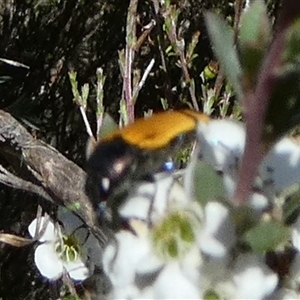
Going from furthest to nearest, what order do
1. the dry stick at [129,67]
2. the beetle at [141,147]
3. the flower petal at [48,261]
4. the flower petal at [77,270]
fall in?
the dry stick at [129,67]
the flower petal at [48,261]
the flower petal at [77,270]
the beetle at [141,147]

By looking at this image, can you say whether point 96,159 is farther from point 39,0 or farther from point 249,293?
point 39,0

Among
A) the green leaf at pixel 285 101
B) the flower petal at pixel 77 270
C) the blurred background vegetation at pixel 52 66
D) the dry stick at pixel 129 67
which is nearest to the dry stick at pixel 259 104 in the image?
the green leaf at pixel 285 101

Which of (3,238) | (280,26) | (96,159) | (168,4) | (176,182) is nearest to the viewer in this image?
(280,26)

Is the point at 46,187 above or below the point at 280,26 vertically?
below

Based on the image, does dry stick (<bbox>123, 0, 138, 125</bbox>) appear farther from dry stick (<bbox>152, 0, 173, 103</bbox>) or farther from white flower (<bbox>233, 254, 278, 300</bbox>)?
white flower (<bbox>233, 254, 278, 300</bbox>)

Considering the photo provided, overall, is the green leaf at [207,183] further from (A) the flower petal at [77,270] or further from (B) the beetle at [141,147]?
(A) the flower petal at [77,270]

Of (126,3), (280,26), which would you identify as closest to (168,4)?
(126,3)
